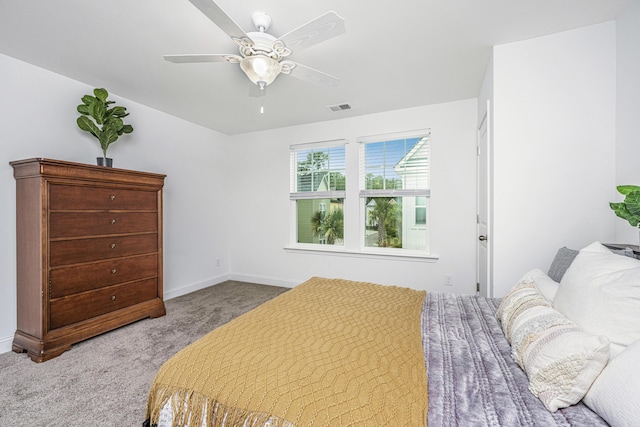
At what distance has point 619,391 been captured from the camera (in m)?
0.74

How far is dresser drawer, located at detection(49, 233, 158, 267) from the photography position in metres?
2.30

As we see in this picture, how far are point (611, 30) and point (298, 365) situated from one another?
2.95 m

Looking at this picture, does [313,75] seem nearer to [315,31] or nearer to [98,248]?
[315,31]

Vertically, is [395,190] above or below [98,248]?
above

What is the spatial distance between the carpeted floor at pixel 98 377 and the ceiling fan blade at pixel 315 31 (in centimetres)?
237

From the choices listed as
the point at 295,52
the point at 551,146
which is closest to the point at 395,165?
the point at 551,146

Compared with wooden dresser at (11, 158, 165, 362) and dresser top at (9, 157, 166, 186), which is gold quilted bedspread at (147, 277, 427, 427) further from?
dresser top at (9, 157, 166, 186)

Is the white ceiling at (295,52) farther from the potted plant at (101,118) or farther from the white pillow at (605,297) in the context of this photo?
the white pillow at (605,297)

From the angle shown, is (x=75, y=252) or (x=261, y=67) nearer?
(x=261, y=67)

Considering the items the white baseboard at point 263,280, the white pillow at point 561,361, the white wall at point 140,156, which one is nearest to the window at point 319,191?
the white baseboard at point 263,280

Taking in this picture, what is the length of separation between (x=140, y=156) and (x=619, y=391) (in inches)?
166

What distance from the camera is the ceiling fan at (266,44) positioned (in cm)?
142

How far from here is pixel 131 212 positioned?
286cm

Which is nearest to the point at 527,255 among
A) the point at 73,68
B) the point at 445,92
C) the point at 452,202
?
the point at 452,202
